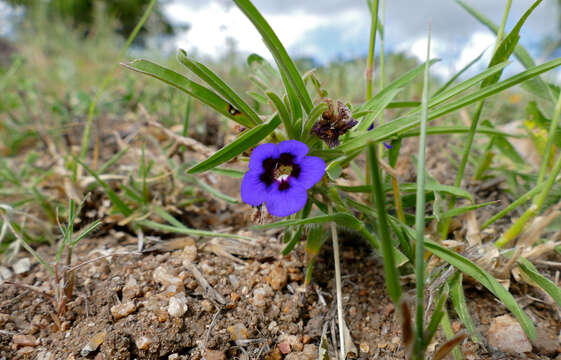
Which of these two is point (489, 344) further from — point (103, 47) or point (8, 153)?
point (103, 47)

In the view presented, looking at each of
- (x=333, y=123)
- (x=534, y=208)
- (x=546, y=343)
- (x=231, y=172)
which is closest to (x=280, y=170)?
(x=333, y=123)

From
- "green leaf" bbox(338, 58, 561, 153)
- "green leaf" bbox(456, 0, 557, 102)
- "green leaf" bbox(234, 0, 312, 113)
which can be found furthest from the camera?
"green leaf" bbox(456, 0, 557, 102)

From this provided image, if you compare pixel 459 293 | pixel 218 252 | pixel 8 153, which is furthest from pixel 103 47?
pixel 459 293

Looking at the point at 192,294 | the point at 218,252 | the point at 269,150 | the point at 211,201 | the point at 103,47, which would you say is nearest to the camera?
the point at 269,150

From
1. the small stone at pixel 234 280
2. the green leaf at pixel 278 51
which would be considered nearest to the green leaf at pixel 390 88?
the green leaf at pixel 278 51

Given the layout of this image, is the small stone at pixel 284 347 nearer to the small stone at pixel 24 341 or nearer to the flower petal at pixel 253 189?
the flower petal at pixel 253 189

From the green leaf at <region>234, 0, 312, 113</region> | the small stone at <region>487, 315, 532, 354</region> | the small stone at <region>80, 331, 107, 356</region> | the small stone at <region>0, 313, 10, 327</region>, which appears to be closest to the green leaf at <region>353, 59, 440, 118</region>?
the green leaf at <region>234, 0, 312, 113</region>

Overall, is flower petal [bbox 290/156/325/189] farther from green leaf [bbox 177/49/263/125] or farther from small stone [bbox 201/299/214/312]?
small stone [bbox 201/299/214/312]
